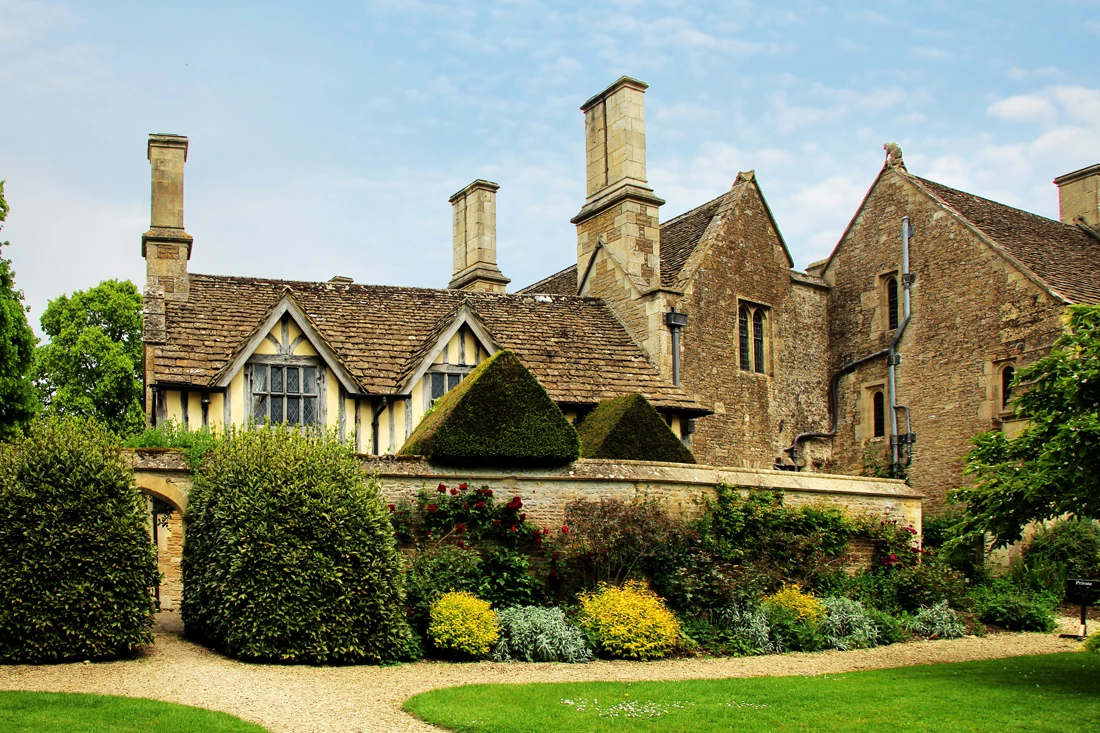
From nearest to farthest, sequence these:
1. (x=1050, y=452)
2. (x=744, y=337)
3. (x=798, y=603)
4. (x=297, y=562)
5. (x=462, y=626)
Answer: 1. (x=1050, y=452)
2. (x=297, y=562)
3. (x=462, y=626)
4. (x=798, y=603)
5. (x=744, y=337)

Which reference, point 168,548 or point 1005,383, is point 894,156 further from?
point 168,548

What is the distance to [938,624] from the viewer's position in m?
16.6

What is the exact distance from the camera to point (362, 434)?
62.3ft

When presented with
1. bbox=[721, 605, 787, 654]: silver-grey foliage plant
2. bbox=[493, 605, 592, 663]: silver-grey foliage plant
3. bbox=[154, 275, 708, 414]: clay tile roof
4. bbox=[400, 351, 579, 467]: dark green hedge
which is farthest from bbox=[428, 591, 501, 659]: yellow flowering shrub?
bbox=[154, 275, 708, 414]: clay tile roof

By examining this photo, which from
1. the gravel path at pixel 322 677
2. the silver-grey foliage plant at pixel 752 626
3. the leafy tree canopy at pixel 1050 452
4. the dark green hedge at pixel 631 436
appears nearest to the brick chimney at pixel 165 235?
the gravel path at pixel 322 677

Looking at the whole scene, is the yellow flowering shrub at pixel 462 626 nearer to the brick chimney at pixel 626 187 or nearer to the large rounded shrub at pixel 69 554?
the large rounded shrub at pixel 69 554

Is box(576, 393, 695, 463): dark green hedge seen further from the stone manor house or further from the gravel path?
the gravel path

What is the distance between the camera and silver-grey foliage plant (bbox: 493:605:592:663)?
13414mm

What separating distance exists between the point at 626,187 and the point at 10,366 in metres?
12.1

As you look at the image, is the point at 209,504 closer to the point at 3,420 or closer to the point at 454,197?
the point at 3,420

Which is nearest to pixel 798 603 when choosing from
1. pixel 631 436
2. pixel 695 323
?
pixel 631 436

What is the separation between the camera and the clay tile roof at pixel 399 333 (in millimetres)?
18906

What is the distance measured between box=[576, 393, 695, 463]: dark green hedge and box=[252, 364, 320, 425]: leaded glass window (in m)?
4.58

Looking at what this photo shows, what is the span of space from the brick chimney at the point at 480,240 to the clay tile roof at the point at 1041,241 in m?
9.79
